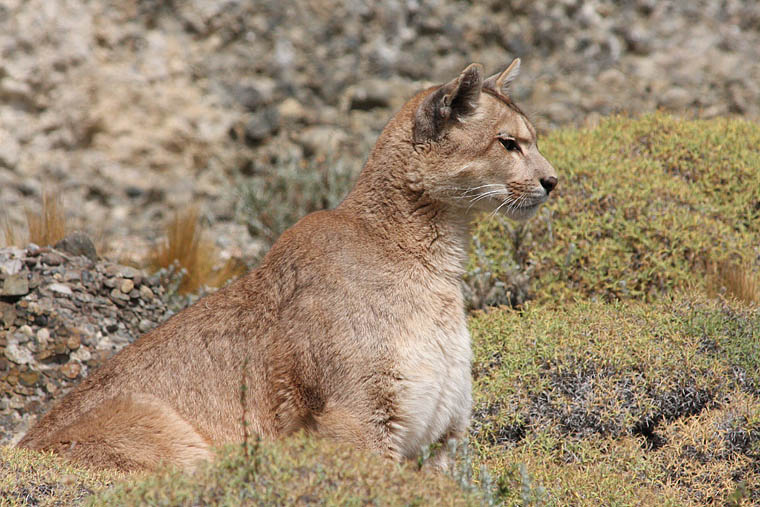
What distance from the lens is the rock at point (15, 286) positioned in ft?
22.1

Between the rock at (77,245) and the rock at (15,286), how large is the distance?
2.25 ft

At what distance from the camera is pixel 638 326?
20.0ft

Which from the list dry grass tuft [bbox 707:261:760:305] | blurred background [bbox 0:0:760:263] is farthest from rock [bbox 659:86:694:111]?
→ dry grass tuft [bbox 707:261:760:305]

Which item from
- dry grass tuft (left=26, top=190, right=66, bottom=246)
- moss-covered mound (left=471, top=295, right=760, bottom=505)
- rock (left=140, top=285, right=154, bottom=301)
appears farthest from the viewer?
dry grass tuft (left=26, top=190, right=66, bottom=246)

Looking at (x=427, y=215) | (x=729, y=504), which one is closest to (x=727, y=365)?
(x=729, y=504)

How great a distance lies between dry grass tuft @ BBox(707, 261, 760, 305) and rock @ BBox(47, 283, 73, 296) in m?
5.52

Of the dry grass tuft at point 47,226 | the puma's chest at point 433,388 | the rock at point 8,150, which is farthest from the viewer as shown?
the rock at point 8,150

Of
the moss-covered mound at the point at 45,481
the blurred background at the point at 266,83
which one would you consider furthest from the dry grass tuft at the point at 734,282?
the moss-covered mound at the point at 45,481

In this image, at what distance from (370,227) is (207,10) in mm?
7246

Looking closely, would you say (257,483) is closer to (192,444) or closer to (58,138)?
(192,444)

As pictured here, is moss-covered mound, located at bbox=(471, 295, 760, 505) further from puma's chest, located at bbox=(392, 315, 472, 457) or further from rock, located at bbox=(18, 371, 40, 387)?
rock, located at bbox=(18, 371, 40, 387)

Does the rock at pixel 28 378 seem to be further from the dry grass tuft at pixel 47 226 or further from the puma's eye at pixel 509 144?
the puma's eye at pixel 509 144

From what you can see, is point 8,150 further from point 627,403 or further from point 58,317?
point 627,403

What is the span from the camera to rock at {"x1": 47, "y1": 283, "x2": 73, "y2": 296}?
22.8 feet
